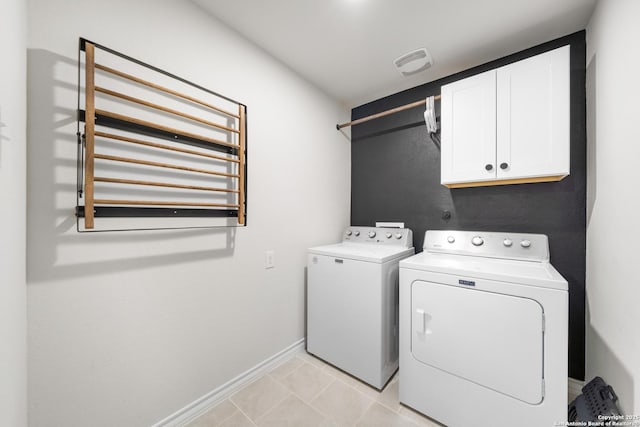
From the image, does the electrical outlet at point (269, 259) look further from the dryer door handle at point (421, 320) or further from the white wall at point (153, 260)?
the dryer door handle at point (421, 320)

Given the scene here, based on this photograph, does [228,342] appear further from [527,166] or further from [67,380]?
[527,166]

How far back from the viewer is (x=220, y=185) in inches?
57.3

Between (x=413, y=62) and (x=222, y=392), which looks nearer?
(x=222, y=392)

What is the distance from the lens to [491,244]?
160cm

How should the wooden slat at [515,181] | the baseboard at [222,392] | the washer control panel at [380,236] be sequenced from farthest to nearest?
the washer control panel at [380,236]
the wooden slat at [515,181]
the baseboard at [222,392]

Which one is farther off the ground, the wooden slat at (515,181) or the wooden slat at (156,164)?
the wooden slat at (156,164)

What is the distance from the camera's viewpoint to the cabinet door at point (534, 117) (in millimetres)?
1287

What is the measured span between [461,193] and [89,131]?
7.42 feet

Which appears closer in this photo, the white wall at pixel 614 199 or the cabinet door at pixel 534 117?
the white wall at pixel 614 199

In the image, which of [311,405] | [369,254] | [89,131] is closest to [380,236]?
[369,254]

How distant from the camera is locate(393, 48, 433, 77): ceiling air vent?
5.56 ft

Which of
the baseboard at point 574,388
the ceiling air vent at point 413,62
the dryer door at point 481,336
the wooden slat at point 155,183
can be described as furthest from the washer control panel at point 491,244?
the wooden slat at point 155,183

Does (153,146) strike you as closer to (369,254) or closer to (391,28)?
(369,254)

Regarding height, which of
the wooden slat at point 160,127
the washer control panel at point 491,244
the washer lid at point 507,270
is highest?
the wooden slat at point 160,127
